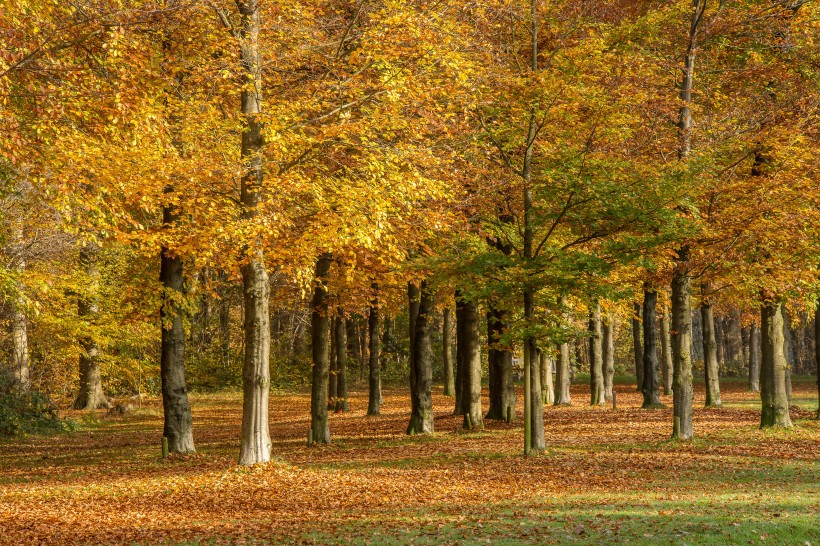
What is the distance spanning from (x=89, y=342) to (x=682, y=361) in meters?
24.1

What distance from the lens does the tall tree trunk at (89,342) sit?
1199 inches

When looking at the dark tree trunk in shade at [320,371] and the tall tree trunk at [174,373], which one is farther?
the dark tree trunk in shade at [320,371]

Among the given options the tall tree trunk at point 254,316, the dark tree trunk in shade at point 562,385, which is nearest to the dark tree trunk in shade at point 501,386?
the dark tree trunk in shade at point 562,385

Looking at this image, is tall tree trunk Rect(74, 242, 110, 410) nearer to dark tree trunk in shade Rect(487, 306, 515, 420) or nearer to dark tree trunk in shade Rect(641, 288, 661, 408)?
dark tree trunk in shade Rect(487, 306, 515, 420)

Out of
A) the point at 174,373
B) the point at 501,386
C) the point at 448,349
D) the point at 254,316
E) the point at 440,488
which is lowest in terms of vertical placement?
the point at 440,488

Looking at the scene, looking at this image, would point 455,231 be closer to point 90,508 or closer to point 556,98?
point 556,98

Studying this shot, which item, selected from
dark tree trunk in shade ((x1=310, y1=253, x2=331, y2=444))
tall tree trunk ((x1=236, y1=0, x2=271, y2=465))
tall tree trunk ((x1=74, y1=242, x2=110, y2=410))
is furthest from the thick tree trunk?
tall tree trunk ((x1=74, y1=242, x2=110, y2=410))

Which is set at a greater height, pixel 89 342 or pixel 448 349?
pixel 89 342

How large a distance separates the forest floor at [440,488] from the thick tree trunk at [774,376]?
0.54m

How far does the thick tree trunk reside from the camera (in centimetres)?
2291

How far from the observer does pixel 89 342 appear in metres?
34.2

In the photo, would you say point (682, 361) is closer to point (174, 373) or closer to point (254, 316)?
point (254, 316)

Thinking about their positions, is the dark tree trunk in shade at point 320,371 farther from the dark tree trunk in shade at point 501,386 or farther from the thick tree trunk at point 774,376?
the thick tree trunk at point 774,376

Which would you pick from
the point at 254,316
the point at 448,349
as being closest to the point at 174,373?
the point at 254,316
